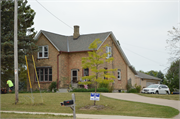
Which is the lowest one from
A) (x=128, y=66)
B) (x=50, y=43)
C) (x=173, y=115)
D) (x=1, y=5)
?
(x=173, y=115)

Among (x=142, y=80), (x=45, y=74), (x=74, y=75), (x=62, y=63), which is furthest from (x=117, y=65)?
(x=142, y=80)

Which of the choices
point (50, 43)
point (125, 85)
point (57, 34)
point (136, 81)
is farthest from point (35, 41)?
point (136, 81)

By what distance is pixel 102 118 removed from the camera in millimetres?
12938

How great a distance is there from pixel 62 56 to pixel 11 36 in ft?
21.9

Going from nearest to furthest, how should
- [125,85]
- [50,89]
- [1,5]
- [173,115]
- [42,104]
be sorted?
[173,115]
[42,104]
[1,5]
[50,89]
[125,85]

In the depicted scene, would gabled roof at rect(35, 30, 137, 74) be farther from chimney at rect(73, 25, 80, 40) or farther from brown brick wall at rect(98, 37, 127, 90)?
brown brick wall at rect(98, 37, 127, 90)

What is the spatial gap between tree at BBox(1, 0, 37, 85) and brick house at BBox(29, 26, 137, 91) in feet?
7.23

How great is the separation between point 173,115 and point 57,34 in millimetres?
24320

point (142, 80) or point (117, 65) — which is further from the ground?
point (117, 65)

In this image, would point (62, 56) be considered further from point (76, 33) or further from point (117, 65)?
point (117, 65)

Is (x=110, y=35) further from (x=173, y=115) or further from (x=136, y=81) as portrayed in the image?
(x=173, y=115)

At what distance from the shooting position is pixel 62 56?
107 feet

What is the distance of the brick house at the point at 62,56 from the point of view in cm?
3222

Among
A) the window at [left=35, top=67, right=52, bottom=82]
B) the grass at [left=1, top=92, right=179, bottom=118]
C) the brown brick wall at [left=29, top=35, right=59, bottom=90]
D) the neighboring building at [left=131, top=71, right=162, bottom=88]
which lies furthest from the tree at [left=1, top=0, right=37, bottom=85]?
the neighboring building at [left=131, top=71, right=162, bottom=88]
